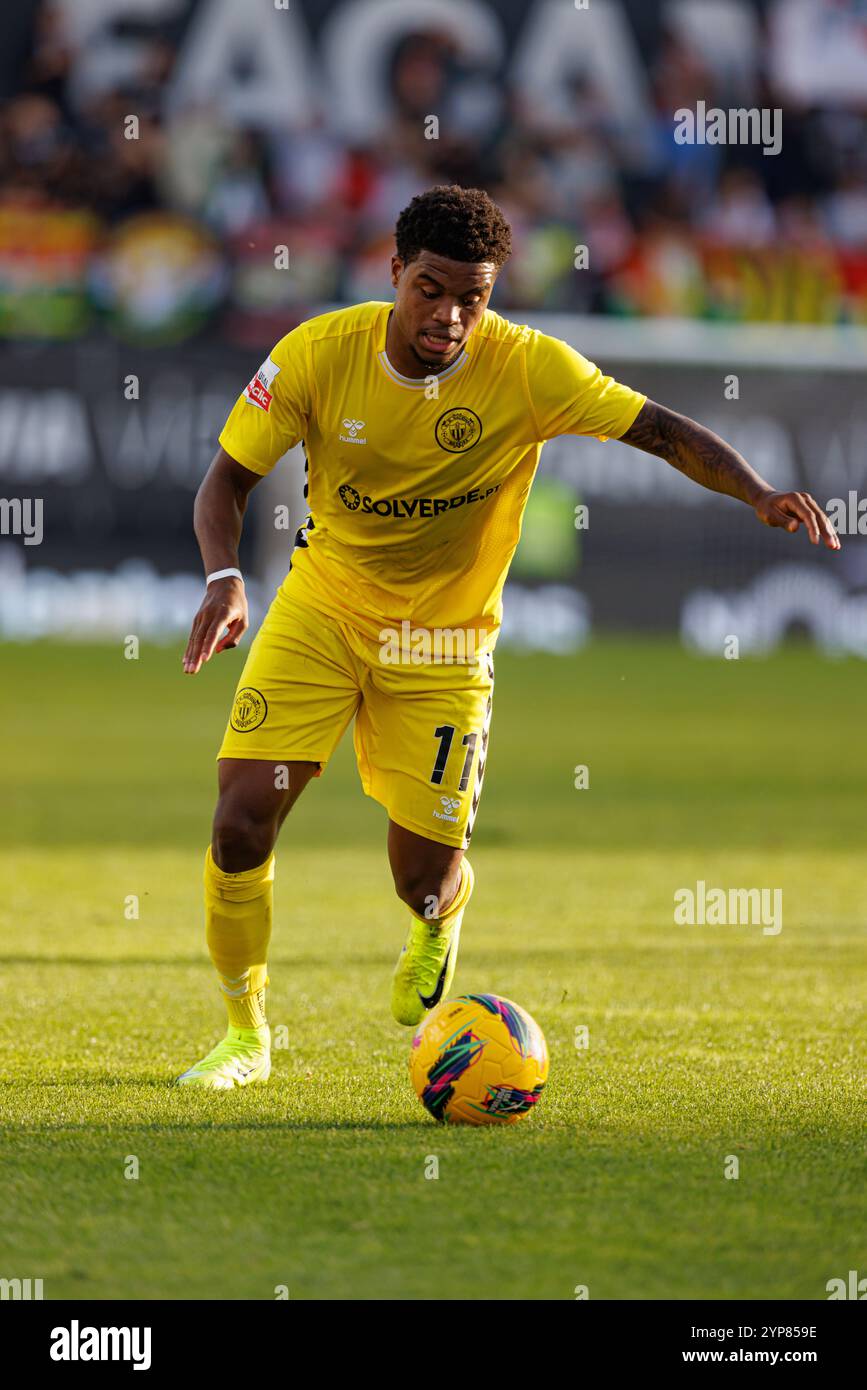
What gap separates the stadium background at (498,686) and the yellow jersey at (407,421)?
1.71 m

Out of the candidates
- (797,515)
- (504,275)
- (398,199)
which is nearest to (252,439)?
(797,515)

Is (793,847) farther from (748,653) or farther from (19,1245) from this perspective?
(748,653)

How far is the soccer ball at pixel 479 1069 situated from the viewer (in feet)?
15.6

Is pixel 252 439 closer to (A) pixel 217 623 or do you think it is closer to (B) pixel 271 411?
(B) pixel 271 411

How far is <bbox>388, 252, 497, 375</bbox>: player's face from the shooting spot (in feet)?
16.6

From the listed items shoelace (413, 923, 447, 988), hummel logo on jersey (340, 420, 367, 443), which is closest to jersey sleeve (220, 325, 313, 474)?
hummel logo on jersey (340, 420, 367, 443)

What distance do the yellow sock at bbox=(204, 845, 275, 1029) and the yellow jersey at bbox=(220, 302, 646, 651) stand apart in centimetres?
88

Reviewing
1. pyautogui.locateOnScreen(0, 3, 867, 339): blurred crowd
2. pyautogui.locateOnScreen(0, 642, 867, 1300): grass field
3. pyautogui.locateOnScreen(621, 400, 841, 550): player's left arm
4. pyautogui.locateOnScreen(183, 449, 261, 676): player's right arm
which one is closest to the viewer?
pyautogui.locateOnScreen(0, 642, 867, 1300): grass field

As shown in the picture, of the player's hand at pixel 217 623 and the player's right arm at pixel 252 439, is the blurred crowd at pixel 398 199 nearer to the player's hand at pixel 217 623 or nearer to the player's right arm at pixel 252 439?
the player's right arm at pixel 252 439

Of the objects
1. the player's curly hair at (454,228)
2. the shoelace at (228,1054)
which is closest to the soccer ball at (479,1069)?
the shoelace at (228,1054)

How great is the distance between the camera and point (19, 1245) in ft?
12.3

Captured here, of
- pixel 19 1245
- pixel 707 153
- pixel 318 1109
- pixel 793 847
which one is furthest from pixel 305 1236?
pixel 707 153

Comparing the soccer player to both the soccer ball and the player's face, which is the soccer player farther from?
the soccer ball
